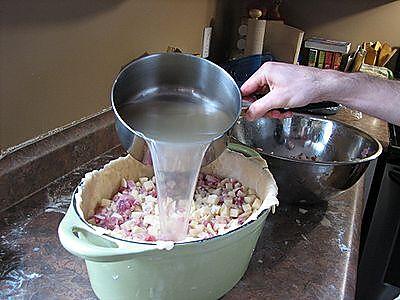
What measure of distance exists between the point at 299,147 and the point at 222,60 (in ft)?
2.93

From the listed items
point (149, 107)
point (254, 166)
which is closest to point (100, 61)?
point (149, 107)

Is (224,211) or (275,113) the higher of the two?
(275,113)

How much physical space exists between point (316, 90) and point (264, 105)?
0.50ft

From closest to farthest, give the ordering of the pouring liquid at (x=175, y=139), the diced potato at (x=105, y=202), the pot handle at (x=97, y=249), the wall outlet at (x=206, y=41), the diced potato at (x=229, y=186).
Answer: the pot handle at (x=97, y=249) < the pouring liquid at (x=175, y=139) < the diced potato at (x=105, y=202) < the diced potato at (x=229, y=186) < the wall outlet at (x=206, y=41)

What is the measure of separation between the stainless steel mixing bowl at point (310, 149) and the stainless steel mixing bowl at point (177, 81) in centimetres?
23

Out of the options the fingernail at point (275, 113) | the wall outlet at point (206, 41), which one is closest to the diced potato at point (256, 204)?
the fingernail at point (275, 113)

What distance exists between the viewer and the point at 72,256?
847 millimetres

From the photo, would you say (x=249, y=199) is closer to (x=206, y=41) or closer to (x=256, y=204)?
(x=256, y=204)

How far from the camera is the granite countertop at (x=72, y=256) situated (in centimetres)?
79

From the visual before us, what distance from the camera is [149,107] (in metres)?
0.84

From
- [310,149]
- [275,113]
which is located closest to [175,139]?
[275,113]

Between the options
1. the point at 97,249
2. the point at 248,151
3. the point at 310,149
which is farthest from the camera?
the point at 310,149

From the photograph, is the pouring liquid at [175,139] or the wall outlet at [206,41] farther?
the wall outlet at [206,41]

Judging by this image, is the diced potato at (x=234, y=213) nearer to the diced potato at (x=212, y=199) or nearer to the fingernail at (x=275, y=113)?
the diced potato at (x=212, y=199)
